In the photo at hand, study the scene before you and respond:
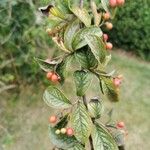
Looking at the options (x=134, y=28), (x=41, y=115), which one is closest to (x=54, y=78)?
(x=41, y=115)

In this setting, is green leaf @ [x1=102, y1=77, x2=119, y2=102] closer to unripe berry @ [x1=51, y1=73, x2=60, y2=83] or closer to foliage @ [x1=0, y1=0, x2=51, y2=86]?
unripe berry @ [x1=51, y1=73, x2=60, y2=83]

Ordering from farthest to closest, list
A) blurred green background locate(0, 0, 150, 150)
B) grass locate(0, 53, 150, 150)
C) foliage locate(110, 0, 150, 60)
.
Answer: foliage locate(110, 0, 150, 60) < grass locate(0, 53, 150, 150) < blurred green background locate(0, 0, 150, 150)

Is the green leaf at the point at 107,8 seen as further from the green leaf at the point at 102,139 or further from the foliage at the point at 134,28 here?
the foliage at the point at 134,28

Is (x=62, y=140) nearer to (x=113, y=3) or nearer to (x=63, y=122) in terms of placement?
(x=63, y=122)

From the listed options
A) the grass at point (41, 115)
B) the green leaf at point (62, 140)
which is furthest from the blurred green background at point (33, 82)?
the green leaf at point (62, 140)

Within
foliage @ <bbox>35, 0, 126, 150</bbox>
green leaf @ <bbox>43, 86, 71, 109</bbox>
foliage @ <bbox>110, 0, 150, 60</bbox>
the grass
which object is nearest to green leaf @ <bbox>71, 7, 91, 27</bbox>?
foliage @ <bbox>35, 0, 126, 150</bbox>

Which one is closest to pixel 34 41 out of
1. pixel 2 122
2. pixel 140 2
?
pixel 2 122

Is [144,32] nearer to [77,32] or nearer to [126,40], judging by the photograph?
[126,40]
